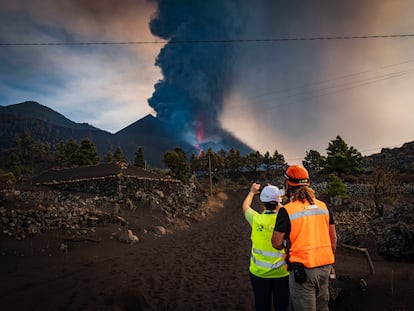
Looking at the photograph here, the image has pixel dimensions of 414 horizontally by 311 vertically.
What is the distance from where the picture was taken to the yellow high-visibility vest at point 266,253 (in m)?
3.93

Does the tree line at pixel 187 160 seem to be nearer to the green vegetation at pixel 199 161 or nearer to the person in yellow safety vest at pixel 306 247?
the green vegetation at pixel 199 161

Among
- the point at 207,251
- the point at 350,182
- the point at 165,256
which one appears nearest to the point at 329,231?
the point at 165,256

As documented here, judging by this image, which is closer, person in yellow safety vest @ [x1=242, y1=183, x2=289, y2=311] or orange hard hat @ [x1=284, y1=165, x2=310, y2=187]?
orange hard hat @ [x1=284, y1=165, x2=310, y2=187]

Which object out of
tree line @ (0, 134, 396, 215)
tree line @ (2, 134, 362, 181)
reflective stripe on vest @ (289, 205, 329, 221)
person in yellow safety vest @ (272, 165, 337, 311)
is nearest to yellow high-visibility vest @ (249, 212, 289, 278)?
person in yellow safety vest @ (272, 165, 337, 311)

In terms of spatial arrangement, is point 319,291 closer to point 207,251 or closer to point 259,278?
point 259,278

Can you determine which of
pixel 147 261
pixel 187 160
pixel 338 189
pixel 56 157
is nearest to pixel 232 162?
pixel 187 160

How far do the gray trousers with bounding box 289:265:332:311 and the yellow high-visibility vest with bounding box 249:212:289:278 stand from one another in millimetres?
512

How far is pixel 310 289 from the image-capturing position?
3338 mm

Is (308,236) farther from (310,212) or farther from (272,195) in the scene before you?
(272,195)

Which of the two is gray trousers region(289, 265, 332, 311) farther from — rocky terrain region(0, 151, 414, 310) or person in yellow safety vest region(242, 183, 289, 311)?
rocky terrain region(0, 151, 414, 310)

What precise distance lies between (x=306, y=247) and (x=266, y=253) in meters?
0.75

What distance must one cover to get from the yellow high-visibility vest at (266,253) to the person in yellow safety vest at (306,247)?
1.54 ft

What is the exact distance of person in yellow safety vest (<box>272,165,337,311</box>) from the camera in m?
3.33

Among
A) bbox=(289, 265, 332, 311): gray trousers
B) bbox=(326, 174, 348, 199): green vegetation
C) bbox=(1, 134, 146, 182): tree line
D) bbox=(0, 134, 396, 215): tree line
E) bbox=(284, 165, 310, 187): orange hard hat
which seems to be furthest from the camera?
bbox=(1, 134, 146, 182): tree line
